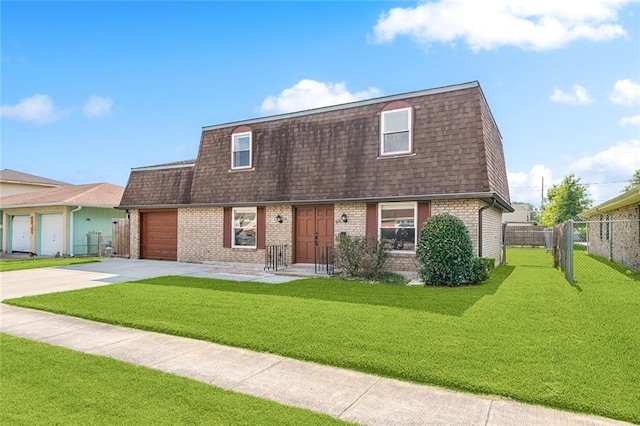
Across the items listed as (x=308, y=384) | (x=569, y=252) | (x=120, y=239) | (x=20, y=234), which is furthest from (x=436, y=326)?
(x=20, y=234)

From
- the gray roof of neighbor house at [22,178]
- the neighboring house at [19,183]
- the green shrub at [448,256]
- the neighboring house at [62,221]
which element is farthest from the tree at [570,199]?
the neighboring house at [19,183]

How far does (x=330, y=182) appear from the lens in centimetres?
1307

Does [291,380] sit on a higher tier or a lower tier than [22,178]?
lower

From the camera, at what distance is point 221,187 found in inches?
605

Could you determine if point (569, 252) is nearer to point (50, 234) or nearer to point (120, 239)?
point (120, 239)

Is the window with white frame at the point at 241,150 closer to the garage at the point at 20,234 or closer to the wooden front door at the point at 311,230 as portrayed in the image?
the wooden front door at the point at 311,230

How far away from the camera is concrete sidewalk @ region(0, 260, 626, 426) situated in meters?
3.22

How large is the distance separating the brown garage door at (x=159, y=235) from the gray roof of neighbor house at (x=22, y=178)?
63.6 ft

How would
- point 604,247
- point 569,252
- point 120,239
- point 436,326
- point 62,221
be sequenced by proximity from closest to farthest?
point 436,326
point 569,252
point 120,239
point 604,247
point 62,221

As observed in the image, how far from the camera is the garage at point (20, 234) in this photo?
75.9 ft

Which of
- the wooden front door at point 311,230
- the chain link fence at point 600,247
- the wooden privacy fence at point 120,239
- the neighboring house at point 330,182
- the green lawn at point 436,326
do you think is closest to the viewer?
the green lawn at point 436,326

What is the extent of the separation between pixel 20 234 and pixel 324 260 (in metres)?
21.4

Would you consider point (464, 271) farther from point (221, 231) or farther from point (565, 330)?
point (221, 231)

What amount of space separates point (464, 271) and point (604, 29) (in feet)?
27.0
